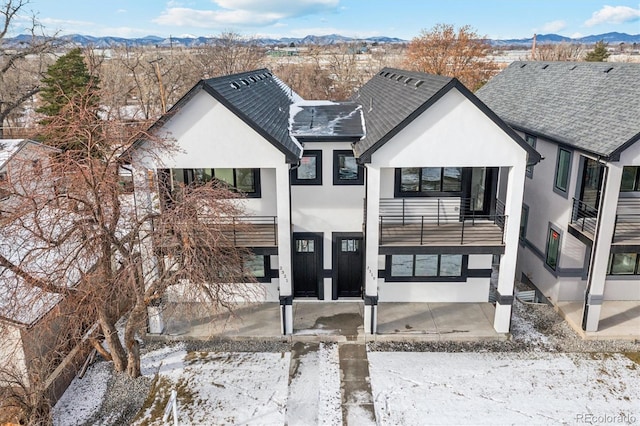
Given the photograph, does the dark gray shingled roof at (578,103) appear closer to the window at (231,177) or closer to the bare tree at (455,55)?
the window at (231,177)

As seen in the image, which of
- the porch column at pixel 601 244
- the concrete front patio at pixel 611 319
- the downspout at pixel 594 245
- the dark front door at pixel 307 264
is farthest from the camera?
the dark front door at pixel 307 264

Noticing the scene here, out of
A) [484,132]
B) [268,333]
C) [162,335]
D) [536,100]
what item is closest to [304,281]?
[268,333]

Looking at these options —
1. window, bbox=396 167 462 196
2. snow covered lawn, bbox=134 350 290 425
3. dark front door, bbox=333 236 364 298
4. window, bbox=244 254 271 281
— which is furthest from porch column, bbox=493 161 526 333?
window, bbox=244 254 271 281

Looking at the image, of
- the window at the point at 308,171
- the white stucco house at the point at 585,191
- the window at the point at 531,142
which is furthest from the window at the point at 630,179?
the window at the point at 308,171

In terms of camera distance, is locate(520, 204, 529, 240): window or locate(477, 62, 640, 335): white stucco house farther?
locate(520, 204, 529, 240): window

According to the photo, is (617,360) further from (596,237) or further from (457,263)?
(457,263)

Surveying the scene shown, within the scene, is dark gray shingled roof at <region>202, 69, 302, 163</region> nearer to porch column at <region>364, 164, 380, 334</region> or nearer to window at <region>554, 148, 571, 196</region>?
porch column at <region>364, 164, 380, 334</region>

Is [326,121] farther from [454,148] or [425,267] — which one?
[425,267]
